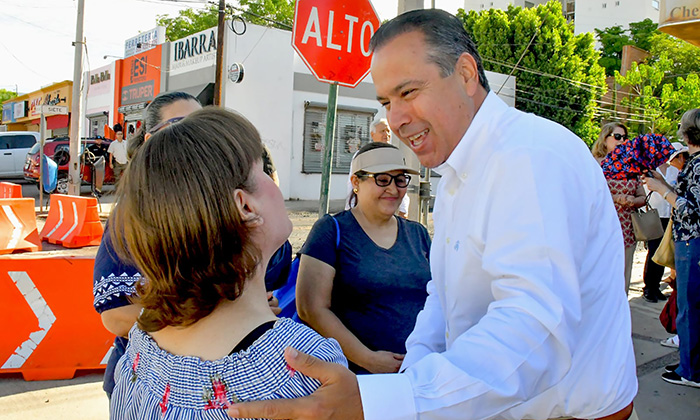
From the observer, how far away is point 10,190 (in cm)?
1110

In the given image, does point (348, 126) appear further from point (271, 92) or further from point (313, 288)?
point (313, 288)

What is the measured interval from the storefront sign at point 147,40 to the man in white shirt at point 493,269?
23.7 m

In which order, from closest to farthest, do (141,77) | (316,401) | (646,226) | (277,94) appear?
(316,401) < (646,226) < (277,94) < (141,77)

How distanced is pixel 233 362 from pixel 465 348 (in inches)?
21.2

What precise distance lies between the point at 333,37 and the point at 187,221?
2.73m

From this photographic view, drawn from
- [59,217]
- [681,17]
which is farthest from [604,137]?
[59,217]

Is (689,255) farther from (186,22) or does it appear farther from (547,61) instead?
(186,22)

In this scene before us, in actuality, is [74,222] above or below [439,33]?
below

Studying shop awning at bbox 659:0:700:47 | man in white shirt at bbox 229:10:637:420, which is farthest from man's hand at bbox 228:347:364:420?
shop awning at bbox 659:0:700:47

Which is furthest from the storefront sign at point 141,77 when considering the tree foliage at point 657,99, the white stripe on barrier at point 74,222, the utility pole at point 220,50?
the tree foliage at point 657,99

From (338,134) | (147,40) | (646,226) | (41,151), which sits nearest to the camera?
(646,226)

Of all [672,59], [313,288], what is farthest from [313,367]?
[672,59]

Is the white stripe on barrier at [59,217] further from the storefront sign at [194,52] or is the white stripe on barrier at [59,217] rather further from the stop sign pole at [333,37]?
the storefront sign at [194,52]

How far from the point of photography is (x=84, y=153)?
16.9 m
